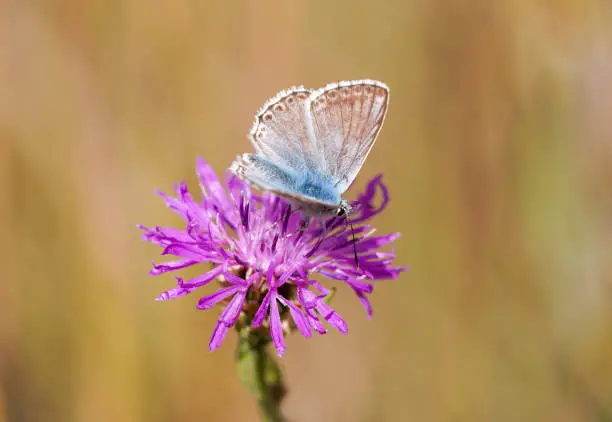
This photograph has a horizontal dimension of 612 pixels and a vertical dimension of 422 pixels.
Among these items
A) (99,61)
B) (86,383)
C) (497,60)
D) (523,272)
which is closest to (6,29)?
(99,61)

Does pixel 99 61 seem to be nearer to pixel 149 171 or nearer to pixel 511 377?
pixel 149 171

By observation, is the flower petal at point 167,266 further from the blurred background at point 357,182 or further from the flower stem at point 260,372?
the blurred background at point 357,182

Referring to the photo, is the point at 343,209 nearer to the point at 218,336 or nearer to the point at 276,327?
the point at 276,327

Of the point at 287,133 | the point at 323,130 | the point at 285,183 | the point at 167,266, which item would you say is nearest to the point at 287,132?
the point at 287,133

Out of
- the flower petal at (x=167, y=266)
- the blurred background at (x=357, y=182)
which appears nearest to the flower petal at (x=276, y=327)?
the flower petal at (x=167, y=266)

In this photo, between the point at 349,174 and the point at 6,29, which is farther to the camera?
the point at 6,29

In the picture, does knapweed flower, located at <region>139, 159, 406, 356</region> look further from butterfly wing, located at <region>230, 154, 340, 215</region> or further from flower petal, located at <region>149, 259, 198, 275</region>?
butterfly wing, located at <region>230, 154, 340, 215</region>
